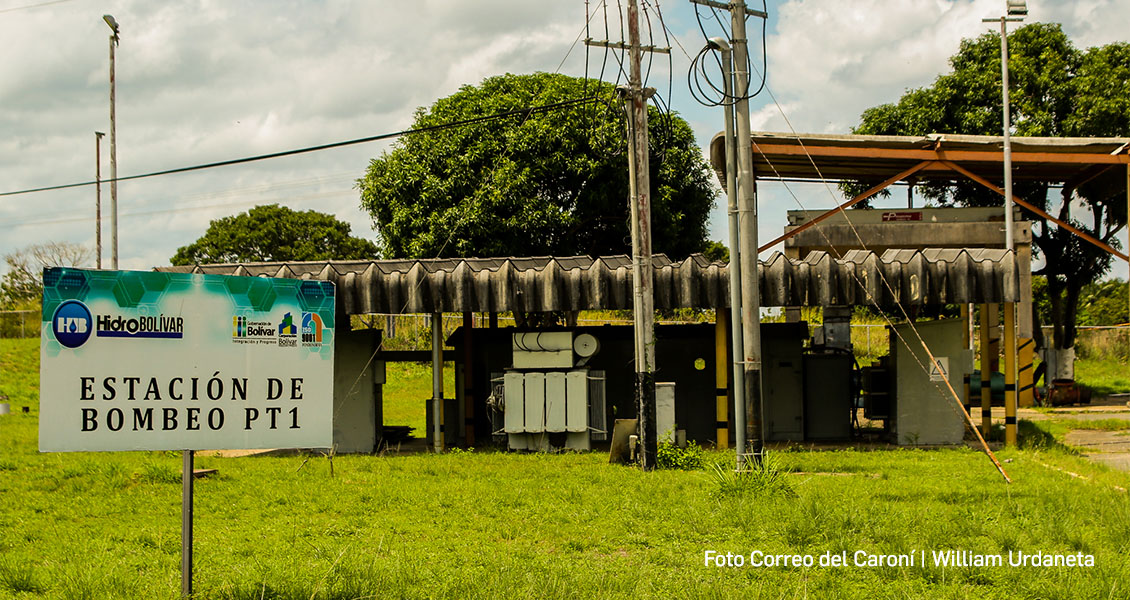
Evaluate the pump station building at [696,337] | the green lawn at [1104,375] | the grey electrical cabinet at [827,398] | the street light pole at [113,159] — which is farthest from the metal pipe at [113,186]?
the green lawn at [1104,375]

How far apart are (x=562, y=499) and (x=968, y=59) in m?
27.1

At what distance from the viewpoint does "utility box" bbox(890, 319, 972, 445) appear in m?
18.0

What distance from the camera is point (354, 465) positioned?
15281 millimetres

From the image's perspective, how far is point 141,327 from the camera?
21.5ft

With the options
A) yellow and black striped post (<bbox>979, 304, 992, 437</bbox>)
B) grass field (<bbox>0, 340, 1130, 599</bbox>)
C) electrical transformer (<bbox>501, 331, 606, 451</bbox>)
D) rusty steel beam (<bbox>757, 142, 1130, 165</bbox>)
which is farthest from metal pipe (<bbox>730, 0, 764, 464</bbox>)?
yellow and black striped post (<bbox>979, 304, 992, 437</bbox>)

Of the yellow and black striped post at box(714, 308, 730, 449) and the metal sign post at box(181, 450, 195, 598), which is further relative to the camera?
the yellow and black striped post at box(714, 308, 730, 449)

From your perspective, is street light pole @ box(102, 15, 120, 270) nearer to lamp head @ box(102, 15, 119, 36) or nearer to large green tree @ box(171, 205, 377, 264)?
lamp head @ box(102, 15, 119, 36)

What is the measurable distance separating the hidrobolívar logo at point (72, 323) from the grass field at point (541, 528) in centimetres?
208

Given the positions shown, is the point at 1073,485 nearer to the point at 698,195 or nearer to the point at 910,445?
the point at 910,445

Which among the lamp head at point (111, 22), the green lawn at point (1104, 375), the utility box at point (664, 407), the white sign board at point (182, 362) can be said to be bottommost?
the green lawn at point (1104, 375)

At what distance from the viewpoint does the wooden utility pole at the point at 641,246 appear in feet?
46.6

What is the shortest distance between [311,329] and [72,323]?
1.63m

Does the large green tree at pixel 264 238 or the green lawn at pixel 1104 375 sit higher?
the large green tree at pixel 264 238

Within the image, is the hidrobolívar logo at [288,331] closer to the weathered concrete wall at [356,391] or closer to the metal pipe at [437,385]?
the metal pipe at [437,385]
